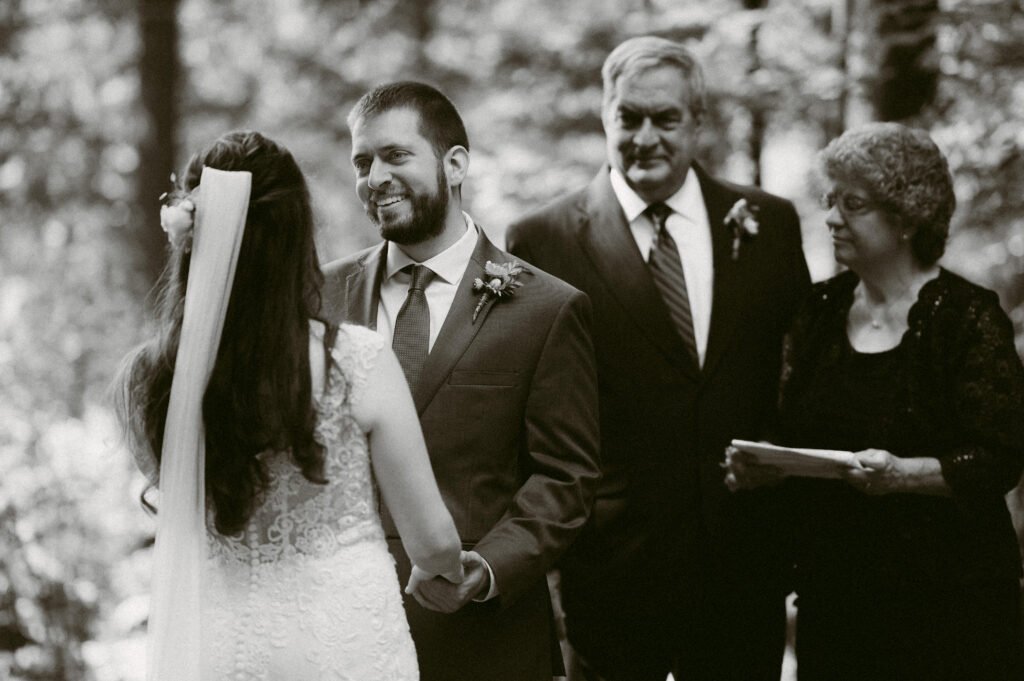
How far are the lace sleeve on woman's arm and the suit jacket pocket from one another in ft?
4.37

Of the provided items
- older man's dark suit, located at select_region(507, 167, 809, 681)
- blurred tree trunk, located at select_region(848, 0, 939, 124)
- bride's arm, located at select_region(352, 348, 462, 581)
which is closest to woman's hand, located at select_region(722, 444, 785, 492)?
older man's dark suit, located at select_region(507, 167, 809, 681)

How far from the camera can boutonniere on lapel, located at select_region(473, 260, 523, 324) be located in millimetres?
3211

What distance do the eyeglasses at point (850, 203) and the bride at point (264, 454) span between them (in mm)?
1923

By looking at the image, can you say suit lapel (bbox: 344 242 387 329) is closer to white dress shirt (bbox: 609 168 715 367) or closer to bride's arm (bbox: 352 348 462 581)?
bride's arm (bbox: 352 348 462 581)

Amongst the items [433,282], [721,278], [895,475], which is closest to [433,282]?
[433,282]

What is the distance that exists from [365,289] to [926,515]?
182 cm

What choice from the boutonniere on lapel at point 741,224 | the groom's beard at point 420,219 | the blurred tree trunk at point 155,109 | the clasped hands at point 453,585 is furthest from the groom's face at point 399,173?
Result: the blurred tree trunk at point 155,109

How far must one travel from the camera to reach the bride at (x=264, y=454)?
238 cm

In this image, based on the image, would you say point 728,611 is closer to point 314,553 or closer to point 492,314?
point 492,314

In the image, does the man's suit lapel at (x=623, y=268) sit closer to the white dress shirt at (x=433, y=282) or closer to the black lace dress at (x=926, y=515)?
the black lace dress at (x=926, y=515)

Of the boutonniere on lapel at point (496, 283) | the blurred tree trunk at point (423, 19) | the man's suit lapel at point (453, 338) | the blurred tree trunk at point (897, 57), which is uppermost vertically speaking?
the blurred tree trunk at point (423, 19)

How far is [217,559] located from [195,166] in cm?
82

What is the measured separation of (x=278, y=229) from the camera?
2463 millimetres

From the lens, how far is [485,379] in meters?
3.12
